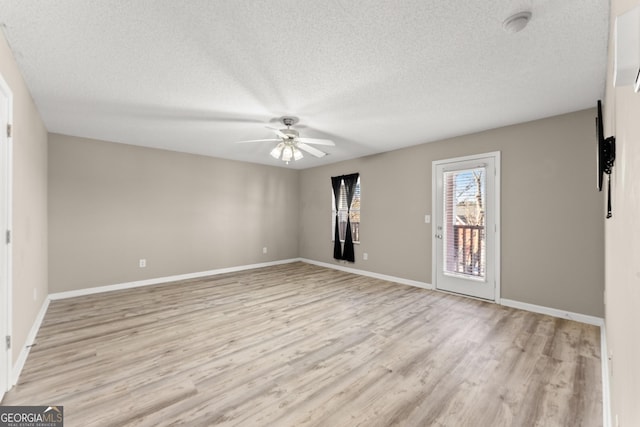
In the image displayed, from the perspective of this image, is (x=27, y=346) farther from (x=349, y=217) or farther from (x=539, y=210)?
(x=539, y=210)

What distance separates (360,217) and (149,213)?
13.0 feet

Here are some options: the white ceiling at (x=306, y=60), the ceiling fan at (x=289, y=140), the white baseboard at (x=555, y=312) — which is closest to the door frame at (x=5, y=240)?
the white ceiling at (x=306, y=60)

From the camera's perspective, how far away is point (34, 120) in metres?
2.97

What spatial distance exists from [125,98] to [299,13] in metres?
2.23

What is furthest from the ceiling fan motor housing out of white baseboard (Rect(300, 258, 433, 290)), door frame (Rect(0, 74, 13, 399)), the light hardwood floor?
white baseboard (Rect(300, 258, 433, 290))

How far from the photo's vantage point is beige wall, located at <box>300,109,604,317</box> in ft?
10.3

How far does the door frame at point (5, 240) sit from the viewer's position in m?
1.87

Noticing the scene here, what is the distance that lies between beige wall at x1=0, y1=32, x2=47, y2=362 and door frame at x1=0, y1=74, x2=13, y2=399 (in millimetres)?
128

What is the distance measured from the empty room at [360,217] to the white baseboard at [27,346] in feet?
0.07

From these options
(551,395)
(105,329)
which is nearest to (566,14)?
(551,395)

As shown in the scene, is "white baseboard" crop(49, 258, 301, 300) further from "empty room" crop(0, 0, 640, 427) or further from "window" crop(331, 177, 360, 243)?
"window" crop(331, 177, 360, 243)

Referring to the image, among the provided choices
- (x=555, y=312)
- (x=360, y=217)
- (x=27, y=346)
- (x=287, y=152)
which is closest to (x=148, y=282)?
(x=27, y=346)

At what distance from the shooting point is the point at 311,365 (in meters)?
2.28

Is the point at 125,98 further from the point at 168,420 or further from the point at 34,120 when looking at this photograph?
the point at 168,420
